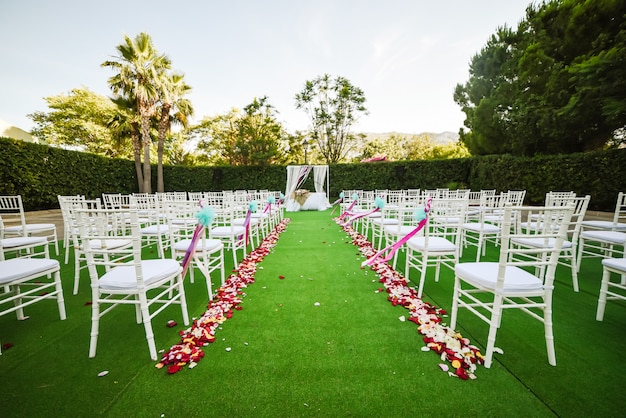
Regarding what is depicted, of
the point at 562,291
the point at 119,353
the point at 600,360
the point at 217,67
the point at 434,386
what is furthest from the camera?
the point at 217,67

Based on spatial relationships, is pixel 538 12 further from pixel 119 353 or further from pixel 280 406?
pixel 119 353

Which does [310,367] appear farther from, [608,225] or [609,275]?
[608,225]

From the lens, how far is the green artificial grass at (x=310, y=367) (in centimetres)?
128

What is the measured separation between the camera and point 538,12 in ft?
27.1

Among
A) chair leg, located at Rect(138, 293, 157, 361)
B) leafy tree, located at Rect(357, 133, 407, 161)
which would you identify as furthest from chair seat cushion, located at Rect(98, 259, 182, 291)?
leafy tree, located at Rect(357, 133, 407, 161)

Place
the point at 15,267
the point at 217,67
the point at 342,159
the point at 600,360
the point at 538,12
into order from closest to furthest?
the point at 600,360 < the point at 15,267 < the point at 538,12 < the point at 217,67 < the point at 342,159

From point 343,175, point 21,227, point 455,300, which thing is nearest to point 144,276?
point 455,300

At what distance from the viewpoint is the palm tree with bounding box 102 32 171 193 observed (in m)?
9.86

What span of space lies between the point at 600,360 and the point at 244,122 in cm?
1672

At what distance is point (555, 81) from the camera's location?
717cm

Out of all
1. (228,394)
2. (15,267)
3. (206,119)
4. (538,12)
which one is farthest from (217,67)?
(228,394)

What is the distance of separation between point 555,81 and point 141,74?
14794mm

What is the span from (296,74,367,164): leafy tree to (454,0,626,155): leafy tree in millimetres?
7687

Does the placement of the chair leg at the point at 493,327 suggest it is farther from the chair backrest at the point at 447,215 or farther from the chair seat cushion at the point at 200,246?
the chair seat cushion at the point at 200,246
